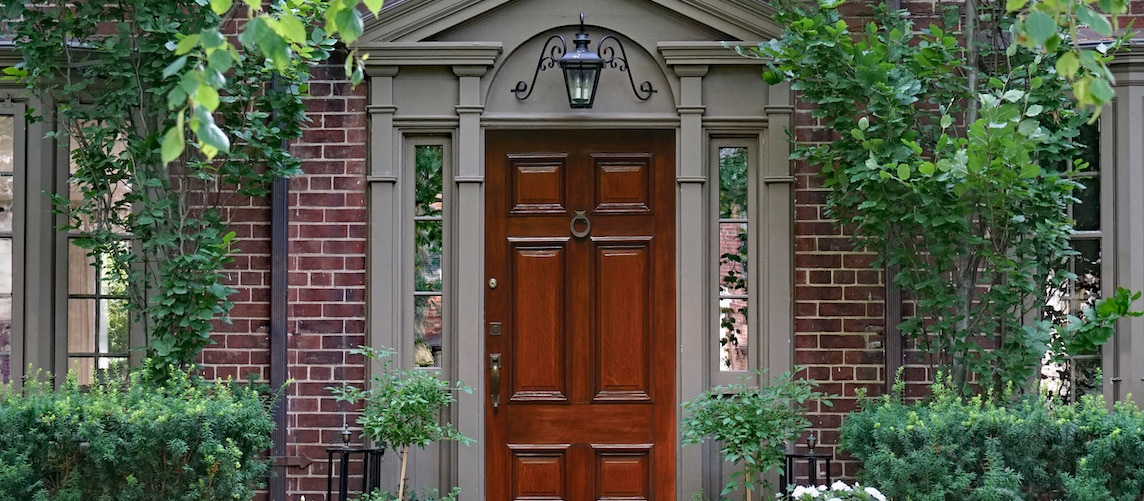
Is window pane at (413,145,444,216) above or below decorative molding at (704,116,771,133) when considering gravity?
below

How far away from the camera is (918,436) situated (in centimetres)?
499

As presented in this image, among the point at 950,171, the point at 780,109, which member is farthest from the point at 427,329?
the point at 950,171

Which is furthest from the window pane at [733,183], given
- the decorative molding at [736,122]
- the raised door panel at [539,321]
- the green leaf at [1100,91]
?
the green leaf at [1100,91]

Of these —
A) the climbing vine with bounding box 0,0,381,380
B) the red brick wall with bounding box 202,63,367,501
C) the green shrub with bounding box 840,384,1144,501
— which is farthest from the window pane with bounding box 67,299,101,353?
the green shrub with bounding box 840,384,1144,501

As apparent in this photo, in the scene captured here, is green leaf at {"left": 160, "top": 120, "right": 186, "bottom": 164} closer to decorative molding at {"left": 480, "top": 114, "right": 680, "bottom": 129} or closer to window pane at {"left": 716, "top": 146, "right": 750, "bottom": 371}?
decorative molding at {"left": 480, "top": 114, "right": 680, "bottom": 129}

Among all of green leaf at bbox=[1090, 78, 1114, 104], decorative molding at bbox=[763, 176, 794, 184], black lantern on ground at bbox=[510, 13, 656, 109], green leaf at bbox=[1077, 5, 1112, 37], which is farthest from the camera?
decorative molding at bbox=[763, 176, 794, 184]

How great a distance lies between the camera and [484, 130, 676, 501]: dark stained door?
6215 millimetres

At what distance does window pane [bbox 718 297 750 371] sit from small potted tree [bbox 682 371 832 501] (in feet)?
1.46

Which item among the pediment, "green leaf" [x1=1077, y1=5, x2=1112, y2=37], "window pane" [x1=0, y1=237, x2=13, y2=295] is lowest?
"window pane" [x1=0, y1=237, x2=13, y2=295]

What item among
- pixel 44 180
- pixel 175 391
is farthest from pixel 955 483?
pixel 44 180

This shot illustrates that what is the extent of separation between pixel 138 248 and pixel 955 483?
4.22 m

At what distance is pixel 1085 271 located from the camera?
613 cm

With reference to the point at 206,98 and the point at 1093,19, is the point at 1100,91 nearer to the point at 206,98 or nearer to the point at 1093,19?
the point at 1093,19

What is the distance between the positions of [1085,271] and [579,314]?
2.63 meters
